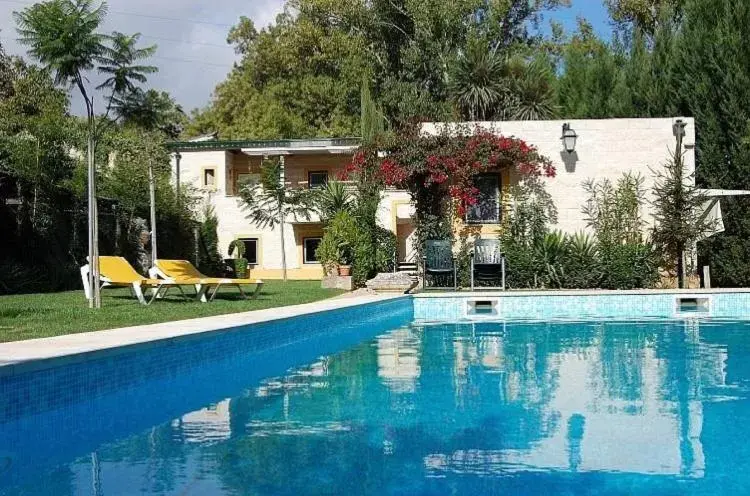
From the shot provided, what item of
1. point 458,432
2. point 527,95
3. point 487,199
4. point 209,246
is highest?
point 527,95

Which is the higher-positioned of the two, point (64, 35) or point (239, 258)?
point (64, 35)

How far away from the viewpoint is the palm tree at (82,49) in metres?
9.65

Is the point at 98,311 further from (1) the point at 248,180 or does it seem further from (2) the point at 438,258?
(1) the point at 248,180

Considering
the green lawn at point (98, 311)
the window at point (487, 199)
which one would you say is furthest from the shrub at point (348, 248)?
the window at point (487, 199)

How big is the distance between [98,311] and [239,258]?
1522 centimetres

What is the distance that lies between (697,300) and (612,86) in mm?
10385

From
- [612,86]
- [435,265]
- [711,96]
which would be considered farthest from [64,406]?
[612,86]

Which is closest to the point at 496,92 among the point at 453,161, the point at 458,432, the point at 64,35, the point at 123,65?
the point at 453,161

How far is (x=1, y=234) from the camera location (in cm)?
1595

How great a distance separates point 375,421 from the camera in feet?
18.0

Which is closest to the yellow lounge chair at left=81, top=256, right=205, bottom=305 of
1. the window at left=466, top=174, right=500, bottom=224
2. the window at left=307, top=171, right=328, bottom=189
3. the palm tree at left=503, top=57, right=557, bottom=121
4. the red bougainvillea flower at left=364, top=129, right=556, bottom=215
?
the red bougainvillea flower at left=364, top=129, right=556, bottom=215

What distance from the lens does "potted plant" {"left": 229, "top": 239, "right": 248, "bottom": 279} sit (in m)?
25.0

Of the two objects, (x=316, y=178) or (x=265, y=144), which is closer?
(x=265, y=144)

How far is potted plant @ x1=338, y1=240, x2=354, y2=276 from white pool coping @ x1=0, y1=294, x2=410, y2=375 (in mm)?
5989
